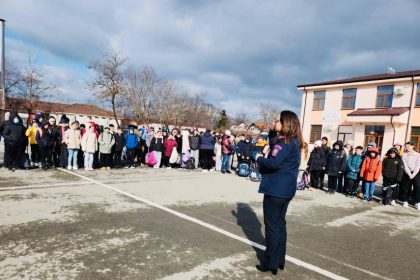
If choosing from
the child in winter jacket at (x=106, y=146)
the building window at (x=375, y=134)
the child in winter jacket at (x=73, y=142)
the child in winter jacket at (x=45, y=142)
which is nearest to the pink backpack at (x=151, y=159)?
the child in winter jacket at (x=106, y=146)

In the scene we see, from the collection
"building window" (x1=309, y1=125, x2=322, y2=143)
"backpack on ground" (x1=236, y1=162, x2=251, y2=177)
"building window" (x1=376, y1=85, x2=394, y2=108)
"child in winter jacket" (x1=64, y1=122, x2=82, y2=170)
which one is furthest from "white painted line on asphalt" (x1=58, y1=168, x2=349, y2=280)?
"building window" (x1=376, y1=85, x2=394, y2=108)

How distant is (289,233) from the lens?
5.25 m

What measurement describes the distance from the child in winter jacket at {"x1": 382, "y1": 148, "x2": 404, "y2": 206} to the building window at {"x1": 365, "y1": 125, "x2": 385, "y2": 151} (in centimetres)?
1759

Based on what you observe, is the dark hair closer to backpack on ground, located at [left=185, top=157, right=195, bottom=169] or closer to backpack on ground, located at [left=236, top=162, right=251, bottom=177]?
backpack on ground, located at [left=236, top=162, right=251, bottom=177]

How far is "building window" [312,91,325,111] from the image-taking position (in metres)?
29.1

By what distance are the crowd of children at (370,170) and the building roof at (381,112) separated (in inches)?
589

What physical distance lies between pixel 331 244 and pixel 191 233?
236 cm

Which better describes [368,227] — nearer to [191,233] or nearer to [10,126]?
[191,233]

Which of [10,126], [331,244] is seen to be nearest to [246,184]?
[331,244]

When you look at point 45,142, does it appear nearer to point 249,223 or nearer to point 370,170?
point 249,223

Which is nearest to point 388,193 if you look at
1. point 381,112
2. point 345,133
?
point 381,112

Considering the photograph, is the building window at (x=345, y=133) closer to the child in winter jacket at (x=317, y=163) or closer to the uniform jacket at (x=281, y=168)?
the child in winter jacket at (x=317, y=163)

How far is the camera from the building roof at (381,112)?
22.6 m

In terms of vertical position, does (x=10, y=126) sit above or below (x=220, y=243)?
above
